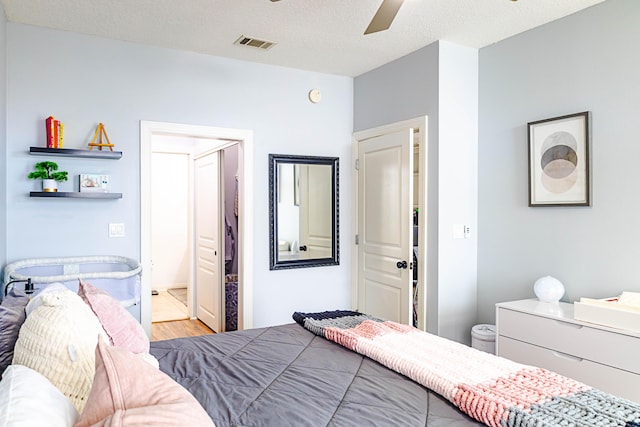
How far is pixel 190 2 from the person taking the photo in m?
2.75

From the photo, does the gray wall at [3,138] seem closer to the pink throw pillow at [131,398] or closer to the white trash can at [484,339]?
the pink throw pillow at [131,398]

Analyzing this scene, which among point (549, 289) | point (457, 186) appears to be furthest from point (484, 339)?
point (457, 186)

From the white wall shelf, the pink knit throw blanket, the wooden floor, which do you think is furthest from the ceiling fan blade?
the wooden floor

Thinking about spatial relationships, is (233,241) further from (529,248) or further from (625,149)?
(625,149)

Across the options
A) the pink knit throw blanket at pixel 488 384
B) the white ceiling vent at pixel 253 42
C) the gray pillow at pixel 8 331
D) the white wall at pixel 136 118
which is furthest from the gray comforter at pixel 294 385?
the white ceiling vent at pixel 253 42

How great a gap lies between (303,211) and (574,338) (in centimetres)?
241

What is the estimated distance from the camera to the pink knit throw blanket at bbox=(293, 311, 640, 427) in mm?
1255

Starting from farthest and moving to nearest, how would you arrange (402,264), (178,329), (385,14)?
(178,329), (402,264), (385,14)

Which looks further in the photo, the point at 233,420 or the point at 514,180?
the point at 514,180

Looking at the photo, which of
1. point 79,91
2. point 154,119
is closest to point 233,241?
point 154,119

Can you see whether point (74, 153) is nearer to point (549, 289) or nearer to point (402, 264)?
point (402, 264)

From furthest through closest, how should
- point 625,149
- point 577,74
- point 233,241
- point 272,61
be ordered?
point 233,241 → point 272,61 → point 577,74 → point 625,149

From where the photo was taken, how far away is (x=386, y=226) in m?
3.84

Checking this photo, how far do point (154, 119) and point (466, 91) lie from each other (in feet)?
8.15
